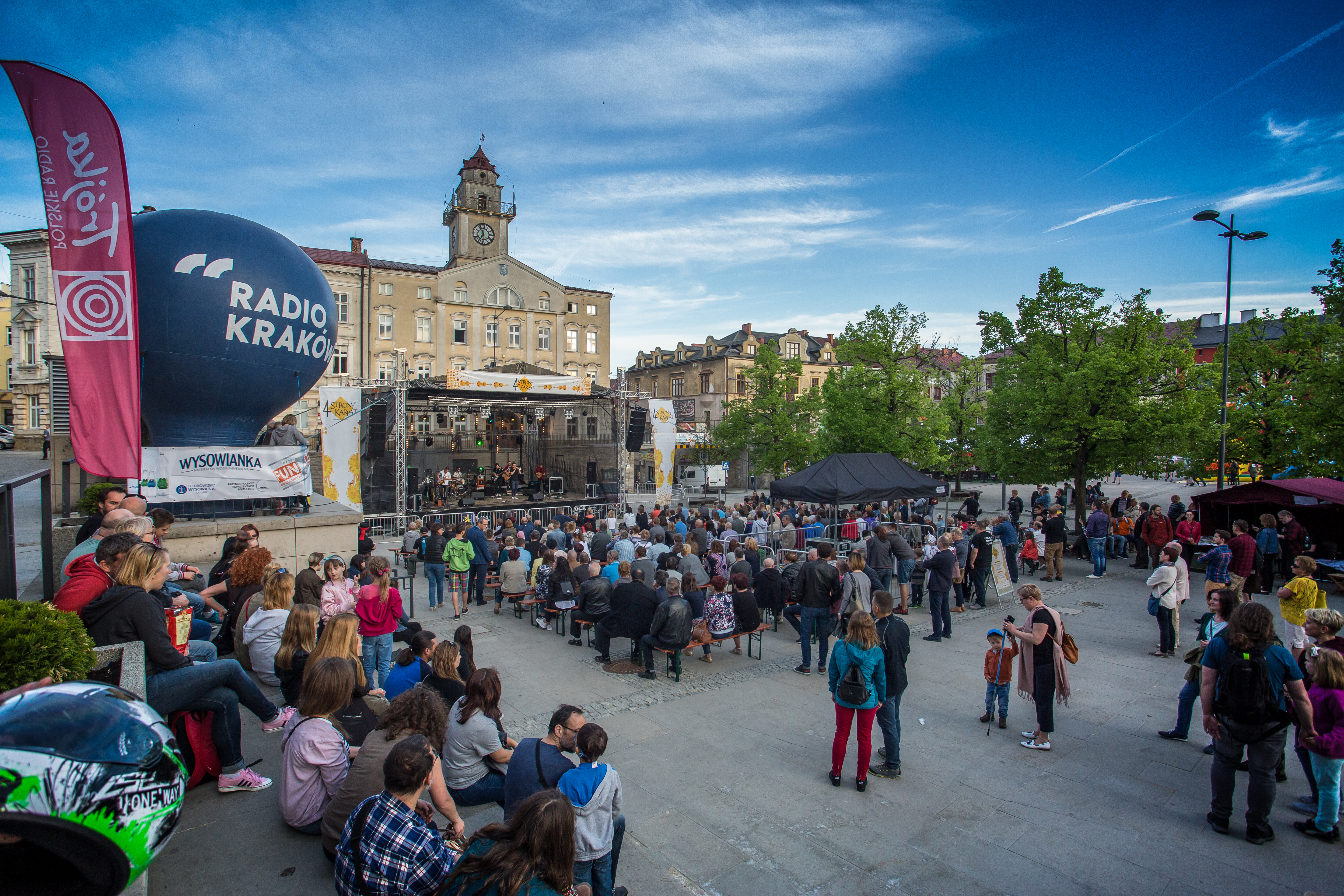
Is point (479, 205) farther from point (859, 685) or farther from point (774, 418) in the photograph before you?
point (859, 685)

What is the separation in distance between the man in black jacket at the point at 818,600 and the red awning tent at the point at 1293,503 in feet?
39.1

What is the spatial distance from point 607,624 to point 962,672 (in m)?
4.97

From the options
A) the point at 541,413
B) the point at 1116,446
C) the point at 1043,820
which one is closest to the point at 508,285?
the point at 541,413

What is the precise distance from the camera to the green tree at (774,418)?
1216 inches

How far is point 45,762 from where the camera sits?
86.4 inches

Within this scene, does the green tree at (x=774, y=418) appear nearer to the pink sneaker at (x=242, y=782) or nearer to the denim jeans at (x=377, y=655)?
the denim jeans at (x=377, y=655)

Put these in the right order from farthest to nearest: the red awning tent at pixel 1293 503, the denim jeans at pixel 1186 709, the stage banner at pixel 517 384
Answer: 1. the stage banner at pixel 517 384
2. the red awning tent at pixel 1293 503
3. the denim jeans at pixel 1186 709

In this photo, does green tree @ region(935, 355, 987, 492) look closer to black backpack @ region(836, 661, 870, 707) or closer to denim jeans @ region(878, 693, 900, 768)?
denim jeans @ region(878, 693, 900, 768)

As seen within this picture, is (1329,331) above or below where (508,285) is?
below

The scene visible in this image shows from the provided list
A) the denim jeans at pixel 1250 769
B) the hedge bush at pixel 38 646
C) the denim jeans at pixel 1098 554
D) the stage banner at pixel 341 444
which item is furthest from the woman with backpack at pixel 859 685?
the stage banner at pixel 341 444

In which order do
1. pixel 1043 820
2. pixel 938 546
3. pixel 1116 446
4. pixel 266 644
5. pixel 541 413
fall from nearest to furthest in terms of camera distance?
pixel 1043 820 → pixel 266 644 → pixel 938 546 → pixel 1116 446 → pixel 541 413

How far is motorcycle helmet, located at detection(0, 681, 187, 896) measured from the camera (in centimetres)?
213

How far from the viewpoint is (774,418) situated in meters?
31.8

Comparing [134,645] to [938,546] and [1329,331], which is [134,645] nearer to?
[938,546]
